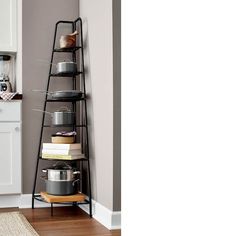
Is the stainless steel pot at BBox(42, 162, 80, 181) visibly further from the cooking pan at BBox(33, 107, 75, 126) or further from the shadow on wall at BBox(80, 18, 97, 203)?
the cooking pan at BBox(33, 107, 75, 126)

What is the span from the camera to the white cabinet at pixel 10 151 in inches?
138

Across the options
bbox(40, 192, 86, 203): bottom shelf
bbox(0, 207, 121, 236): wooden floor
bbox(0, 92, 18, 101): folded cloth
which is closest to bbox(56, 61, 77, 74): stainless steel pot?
bbox(0, 92, 18, 101): folded cloth

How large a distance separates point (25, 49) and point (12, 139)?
0.74 m

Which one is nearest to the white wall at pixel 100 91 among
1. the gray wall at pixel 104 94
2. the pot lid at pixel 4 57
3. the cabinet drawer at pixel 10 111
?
the gray wall at pixel 104 94

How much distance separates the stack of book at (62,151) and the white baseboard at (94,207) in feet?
1.24

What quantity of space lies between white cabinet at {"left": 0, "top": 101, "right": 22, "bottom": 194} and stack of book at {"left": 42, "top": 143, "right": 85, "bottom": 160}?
0.88 feet

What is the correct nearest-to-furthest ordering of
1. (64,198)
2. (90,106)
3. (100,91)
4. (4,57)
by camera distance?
(100,91) < (64,198) < (90,106) < (4,57)

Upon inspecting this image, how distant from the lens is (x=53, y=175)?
3.31 metres

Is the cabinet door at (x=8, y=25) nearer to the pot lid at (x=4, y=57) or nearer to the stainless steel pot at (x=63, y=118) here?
the pot lid at (x=4, y=57)

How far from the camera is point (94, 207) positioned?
125 inches

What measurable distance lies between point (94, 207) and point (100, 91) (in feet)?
2.71

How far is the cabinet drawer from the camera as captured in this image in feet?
11.5

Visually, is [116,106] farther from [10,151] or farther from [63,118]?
[10,151]

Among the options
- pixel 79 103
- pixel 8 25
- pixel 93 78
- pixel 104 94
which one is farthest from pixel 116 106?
pixel 8 25
